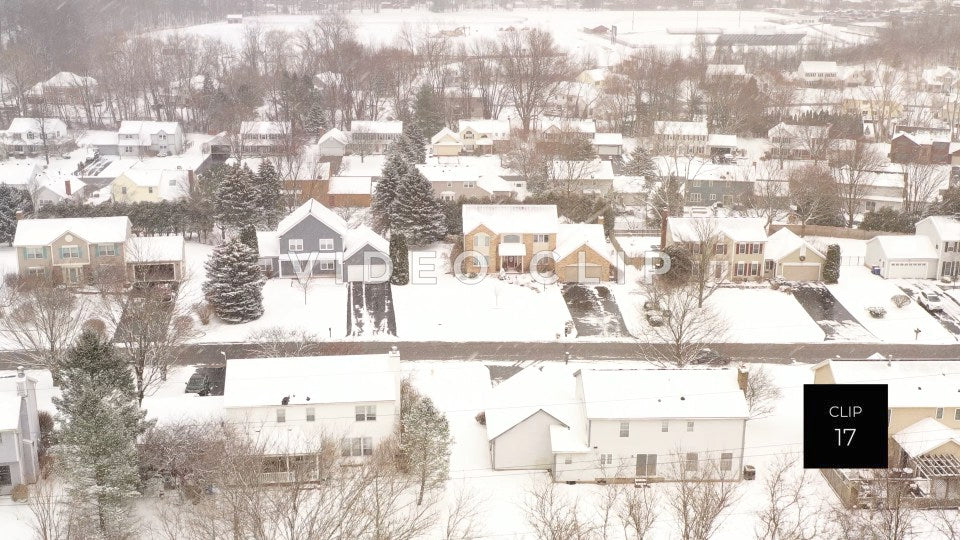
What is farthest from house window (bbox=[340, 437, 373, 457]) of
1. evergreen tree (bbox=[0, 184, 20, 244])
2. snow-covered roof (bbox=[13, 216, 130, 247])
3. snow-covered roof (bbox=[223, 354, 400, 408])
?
evergreen tree (bbox=[0, 184, 20, 244])

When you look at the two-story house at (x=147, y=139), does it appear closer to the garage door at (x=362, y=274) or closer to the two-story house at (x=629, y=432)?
the garage door at (x=362, y=274)

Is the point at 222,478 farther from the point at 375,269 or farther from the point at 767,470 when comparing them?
the point at 375,269

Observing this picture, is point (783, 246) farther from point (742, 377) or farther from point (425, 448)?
point (425, 448)

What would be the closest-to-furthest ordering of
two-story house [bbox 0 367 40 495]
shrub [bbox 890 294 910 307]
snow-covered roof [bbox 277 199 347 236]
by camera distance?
1. two-story house [bbox 0 367 40 495]
2. shrub [bbox 890 294 910 307]
3. snow-covered roof [bbox 277 199 347 236]

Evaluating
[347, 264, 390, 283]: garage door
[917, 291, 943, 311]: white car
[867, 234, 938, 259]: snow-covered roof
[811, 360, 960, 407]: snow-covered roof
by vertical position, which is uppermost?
[811, 360, 960, 407]: snow-covered roof

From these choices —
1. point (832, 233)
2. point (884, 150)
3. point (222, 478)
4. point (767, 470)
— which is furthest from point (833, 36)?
point (222, 478)

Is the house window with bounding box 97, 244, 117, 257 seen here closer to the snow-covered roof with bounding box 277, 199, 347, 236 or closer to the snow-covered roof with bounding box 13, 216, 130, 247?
the snow-covered roof with bounding box 13, 216, 130, 247
